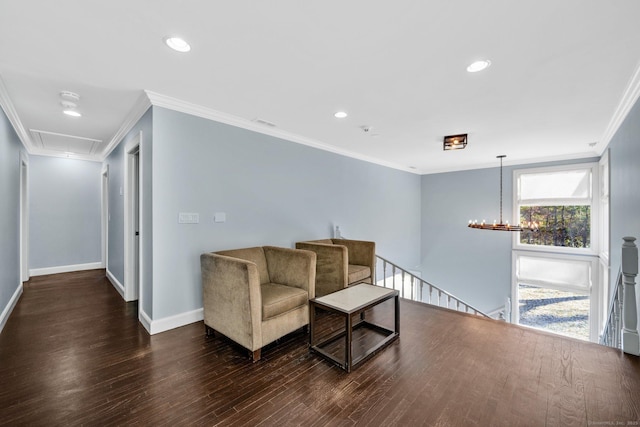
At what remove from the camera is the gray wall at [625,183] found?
2586 mm

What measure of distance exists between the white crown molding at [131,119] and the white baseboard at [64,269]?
2.65 metres

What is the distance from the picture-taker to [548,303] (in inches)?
230

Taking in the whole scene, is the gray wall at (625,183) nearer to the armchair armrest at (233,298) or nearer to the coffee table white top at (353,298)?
the coffee table white top at (353,298)

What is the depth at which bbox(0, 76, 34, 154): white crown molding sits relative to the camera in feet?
8.83

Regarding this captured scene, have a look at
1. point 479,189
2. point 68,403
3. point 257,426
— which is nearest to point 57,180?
point 68,403

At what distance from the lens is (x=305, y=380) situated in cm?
208

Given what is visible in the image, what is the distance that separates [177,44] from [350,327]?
2509 mm

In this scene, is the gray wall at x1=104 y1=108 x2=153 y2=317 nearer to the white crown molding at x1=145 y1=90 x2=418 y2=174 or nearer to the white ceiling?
the white crown molding at x1=145 y1=90 x2=418 y2=174

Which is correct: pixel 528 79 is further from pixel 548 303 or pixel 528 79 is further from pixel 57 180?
pixel 57 180

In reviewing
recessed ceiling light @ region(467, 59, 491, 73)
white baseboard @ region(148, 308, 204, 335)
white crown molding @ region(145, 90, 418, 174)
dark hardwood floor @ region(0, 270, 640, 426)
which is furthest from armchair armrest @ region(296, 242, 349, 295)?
recessed ceiling light @ region(467, 59, 491, 73)

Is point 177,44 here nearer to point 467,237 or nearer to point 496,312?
point 467,237

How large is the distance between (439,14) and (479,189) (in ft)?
19.7

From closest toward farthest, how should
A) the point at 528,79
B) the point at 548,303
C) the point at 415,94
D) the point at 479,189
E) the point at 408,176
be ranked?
the point at 528,79
the point at 415,94
the point at 548,303
the point at 479,189
the point at 408,176

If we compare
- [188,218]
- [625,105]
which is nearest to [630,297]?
[625,105]
